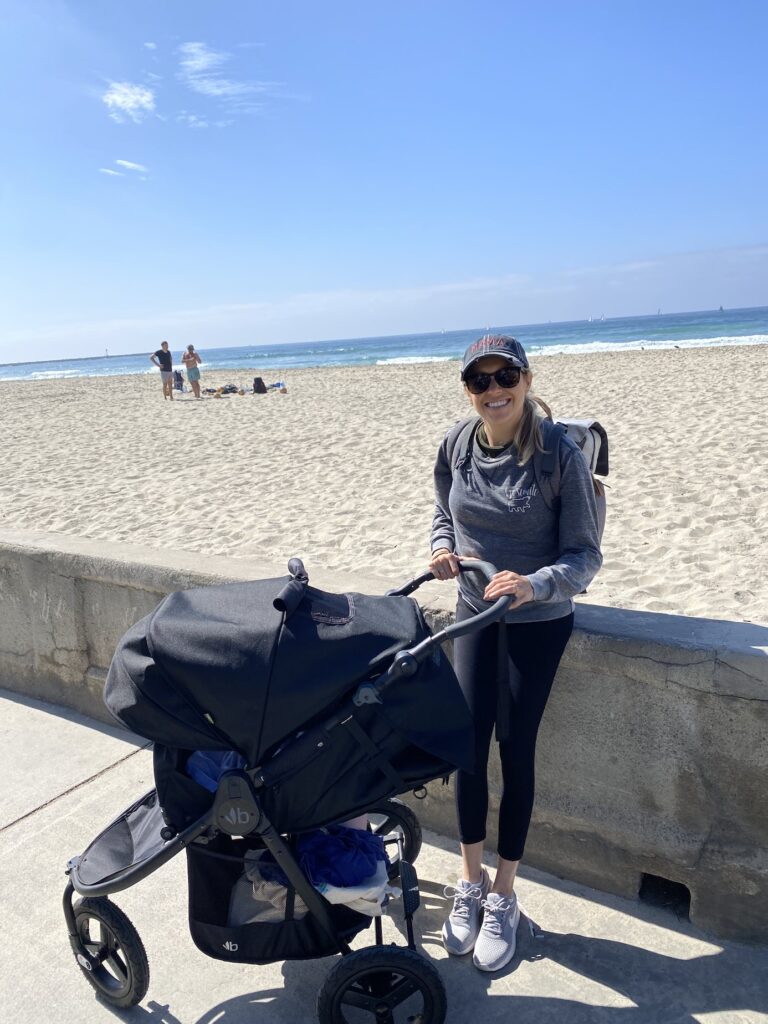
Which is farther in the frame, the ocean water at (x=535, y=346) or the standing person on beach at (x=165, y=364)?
the ocean water at (x=535, y=346)

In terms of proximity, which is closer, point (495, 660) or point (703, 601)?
point (495, 660)

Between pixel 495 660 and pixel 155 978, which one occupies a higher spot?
pixel 495 660

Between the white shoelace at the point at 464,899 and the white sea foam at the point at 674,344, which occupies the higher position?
the white sea foam at the point at 674,344

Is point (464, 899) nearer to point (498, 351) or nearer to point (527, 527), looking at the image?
point (527, 527)

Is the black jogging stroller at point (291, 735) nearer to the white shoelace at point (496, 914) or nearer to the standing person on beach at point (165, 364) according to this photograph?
the white shoelace at point (496, 914)

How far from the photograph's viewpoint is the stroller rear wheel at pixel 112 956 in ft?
7.42

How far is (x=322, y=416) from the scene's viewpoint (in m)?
15.5

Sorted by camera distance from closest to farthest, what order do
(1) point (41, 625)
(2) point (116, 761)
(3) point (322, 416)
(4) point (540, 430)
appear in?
(4) point (540, 430) < (2) point (116, 761) < (1) point (41, 625) < (3) point (322, 416)

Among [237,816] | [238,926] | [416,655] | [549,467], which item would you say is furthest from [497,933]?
[549,467]

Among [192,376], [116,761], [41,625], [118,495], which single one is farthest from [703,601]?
[192,376]

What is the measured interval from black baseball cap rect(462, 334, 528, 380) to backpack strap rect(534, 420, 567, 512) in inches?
7.7

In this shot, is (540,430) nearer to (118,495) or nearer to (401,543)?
(401,543)

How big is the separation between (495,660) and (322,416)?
13.3 metres

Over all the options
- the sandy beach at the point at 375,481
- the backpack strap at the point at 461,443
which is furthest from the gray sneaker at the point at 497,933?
the sandy beach at the point at 375,481
